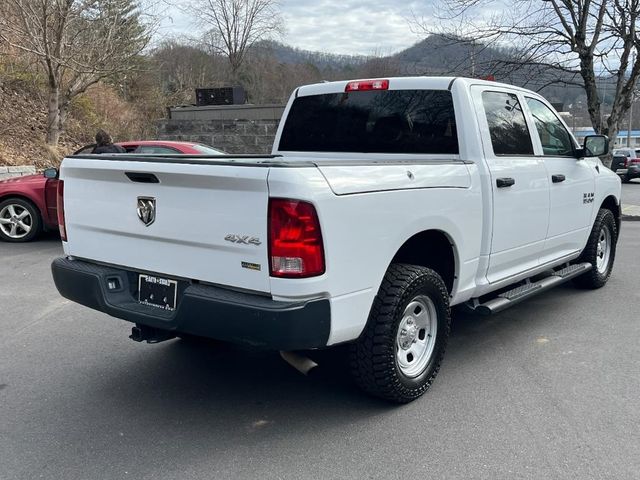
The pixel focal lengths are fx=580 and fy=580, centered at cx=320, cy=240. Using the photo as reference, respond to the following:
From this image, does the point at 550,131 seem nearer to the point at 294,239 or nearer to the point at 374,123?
the point at 374,123

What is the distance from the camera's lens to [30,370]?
13.5 feet

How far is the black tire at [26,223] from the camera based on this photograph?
882cm

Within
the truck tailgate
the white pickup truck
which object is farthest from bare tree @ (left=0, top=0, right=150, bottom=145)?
the truck tailgate

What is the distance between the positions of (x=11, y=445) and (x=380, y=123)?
10.7 feet

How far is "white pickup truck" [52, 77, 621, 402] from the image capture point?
284cm

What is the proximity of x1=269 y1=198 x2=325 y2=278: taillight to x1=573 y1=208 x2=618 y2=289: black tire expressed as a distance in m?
4.18

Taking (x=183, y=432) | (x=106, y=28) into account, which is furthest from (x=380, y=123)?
(x=106, y=28)

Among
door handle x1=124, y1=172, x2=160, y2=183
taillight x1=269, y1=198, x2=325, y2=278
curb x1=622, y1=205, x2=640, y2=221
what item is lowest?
curb x1=622, y1=205, x2=640, y2=221

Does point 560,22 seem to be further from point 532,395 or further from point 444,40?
point 532,395

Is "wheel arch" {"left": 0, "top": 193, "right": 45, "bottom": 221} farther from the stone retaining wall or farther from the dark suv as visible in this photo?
the dark suv

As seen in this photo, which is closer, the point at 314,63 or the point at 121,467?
the point at 121,467

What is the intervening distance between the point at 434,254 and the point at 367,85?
60.5 inches

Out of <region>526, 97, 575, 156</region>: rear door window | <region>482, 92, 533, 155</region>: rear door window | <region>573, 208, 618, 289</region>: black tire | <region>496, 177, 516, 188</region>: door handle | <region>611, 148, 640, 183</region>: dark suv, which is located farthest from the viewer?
<region>611, 148, 640, 183</region>: dark suv

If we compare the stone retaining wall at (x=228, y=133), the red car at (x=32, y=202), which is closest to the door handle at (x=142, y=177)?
the red car at (x=32, y=202)
